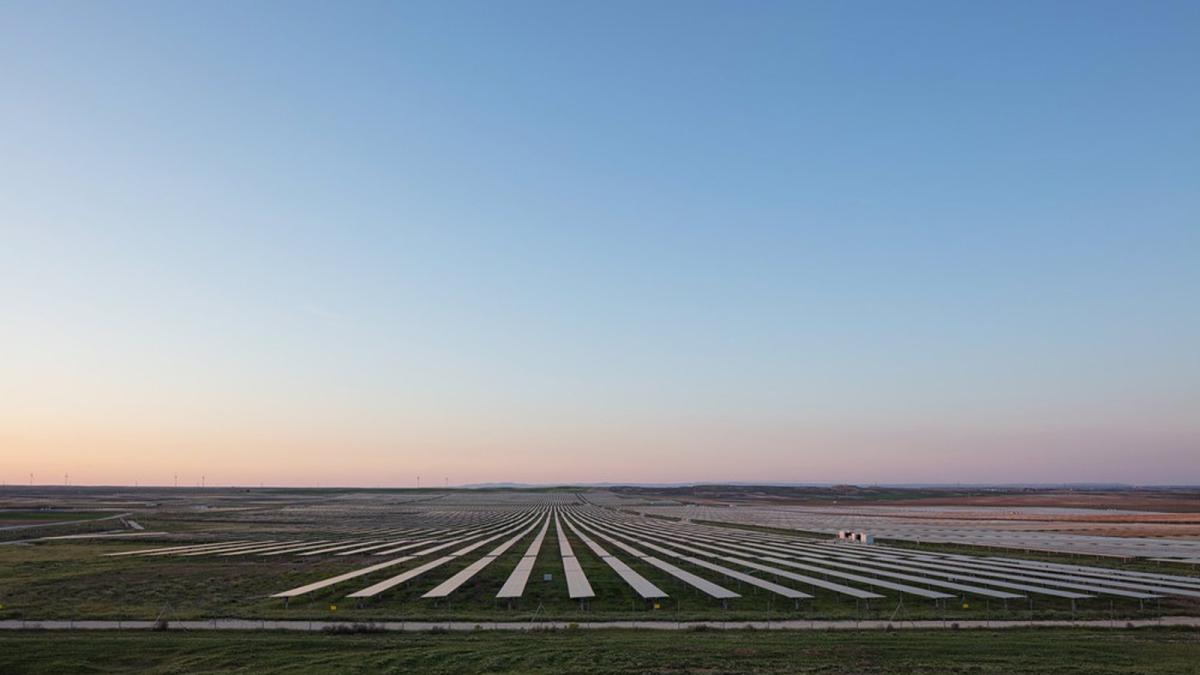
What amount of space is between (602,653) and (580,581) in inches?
607

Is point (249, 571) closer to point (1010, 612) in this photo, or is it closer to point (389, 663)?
point (389, 663)

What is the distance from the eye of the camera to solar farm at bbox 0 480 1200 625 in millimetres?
27656

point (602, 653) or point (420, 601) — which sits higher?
point (602, 653)

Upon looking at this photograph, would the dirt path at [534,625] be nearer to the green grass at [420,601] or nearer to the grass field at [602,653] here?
the green grass at [420,601]

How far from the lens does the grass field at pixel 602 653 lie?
18.0m

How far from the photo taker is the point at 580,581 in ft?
113

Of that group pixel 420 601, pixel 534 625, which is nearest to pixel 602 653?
pixel 534 625

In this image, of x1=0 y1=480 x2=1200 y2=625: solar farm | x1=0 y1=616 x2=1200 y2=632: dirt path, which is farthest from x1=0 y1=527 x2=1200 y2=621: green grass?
x1=0 y1=616 x2=1200 y2=632: dirt path

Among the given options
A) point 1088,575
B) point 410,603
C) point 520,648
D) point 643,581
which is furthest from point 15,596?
point 1088,575

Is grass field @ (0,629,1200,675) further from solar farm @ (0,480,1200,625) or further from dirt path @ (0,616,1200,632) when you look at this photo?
solar farm @ (0,480,1200,625)

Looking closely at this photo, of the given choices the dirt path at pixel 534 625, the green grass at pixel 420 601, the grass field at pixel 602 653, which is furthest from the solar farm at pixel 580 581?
the grass field at pixel 602 653

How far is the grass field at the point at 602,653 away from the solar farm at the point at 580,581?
384 centimetres

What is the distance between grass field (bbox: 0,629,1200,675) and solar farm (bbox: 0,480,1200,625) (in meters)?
3.84

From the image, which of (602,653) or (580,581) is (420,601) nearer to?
(580,581)
